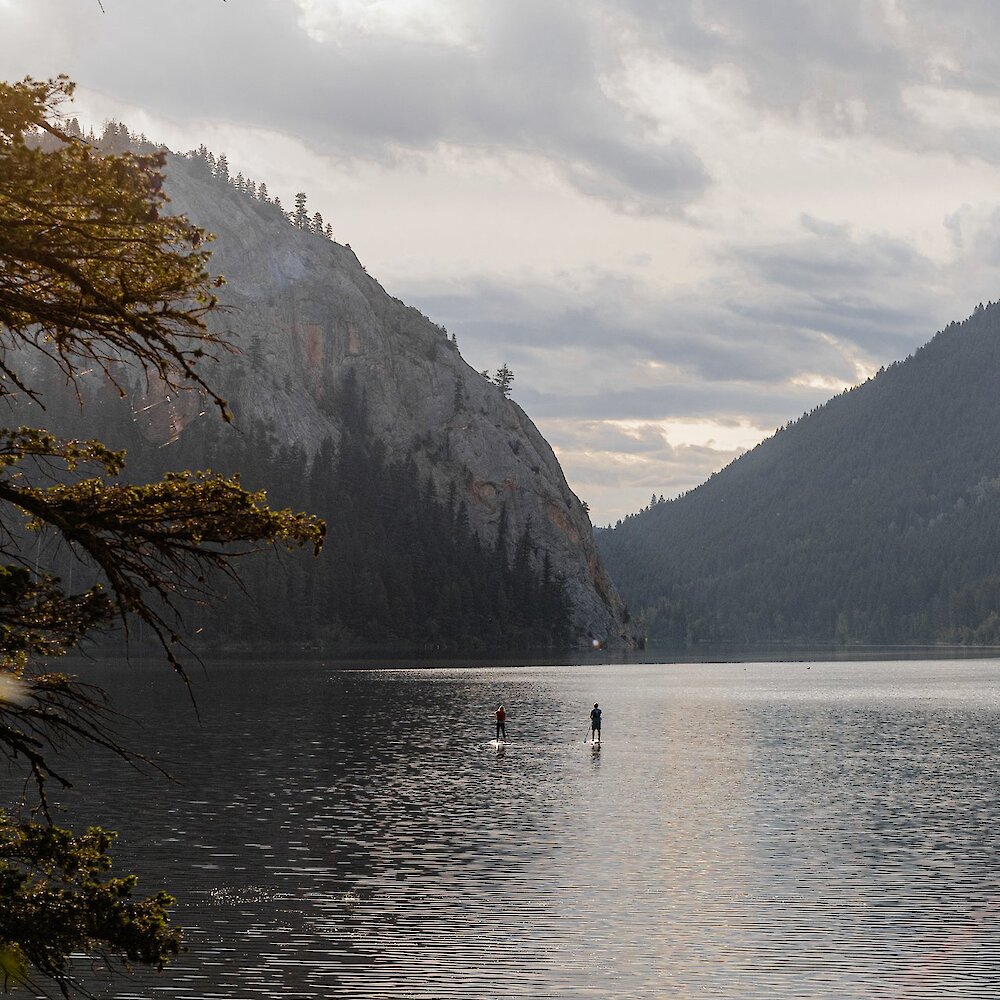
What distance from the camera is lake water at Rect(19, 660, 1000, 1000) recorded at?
26.9 metres

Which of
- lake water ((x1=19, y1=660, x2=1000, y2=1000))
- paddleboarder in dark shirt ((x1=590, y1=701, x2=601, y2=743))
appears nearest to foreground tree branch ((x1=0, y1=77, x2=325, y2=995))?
lake water ((x1=19, y1=660, x2=1000, y2=1000))

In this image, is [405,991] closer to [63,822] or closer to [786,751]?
[63,822]

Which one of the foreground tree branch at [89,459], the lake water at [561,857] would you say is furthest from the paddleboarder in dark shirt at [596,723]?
the foreground tree branch at [89,459]

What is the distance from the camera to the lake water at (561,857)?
88.4ft

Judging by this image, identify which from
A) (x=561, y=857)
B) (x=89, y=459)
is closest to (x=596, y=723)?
(x=561, y=857)

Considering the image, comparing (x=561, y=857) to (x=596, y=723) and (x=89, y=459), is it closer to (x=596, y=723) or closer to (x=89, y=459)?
(x=89, y=459)

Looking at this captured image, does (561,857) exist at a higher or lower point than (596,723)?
lower

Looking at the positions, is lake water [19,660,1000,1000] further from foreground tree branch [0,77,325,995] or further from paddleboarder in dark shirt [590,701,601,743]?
foreground tree branch [0,77,325,995]

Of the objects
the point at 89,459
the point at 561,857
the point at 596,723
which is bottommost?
the point at 561,857

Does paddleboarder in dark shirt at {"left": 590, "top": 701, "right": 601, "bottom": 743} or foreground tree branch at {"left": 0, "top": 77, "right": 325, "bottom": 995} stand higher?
foreground tree branch at {"left": 0, "top": 77, "right": 325, "bottom": 995}

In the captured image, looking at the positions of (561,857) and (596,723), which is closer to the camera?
(561,857)

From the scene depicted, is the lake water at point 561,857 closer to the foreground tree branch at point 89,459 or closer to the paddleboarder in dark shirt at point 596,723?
the paddleboarder in dark shirt at point 596,723

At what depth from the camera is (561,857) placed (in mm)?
39750

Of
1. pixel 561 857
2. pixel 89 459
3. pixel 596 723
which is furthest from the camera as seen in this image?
pixel 596 723
